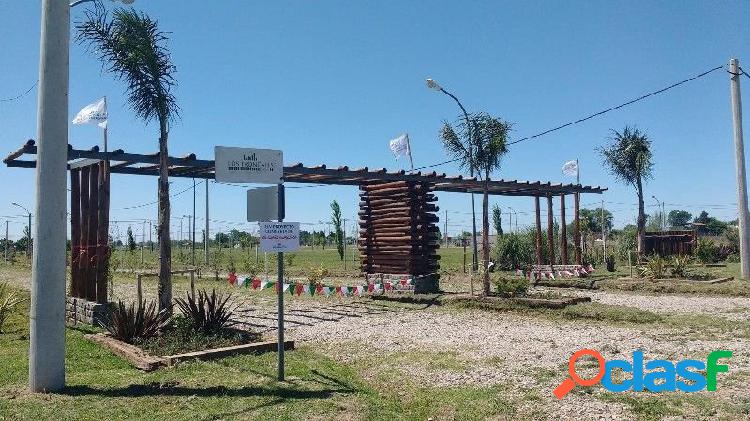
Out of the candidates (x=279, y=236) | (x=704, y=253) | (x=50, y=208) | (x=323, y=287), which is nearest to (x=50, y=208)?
(x=50, y=208)

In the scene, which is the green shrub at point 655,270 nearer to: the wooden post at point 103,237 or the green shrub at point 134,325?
the green shrub at point 134,325

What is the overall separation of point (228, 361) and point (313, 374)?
1.41m

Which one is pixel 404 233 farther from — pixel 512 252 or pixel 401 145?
pixel 512 252

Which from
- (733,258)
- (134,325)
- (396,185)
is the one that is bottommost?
(134,325)

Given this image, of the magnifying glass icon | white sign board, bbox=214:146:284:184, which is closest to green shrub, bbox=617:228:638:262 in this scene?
the magnifying glass icon

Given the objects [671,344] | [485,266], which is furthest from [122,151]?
[671,344]

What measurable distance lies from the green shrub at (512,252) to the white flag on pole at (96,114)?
832 inches

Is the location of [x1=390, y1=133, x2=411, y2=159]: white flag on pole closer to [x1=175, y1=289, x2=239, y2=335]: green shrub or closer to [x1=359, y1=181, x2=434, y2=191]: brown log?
[x1=359, y1=181, x2=434, y2=191]: brown log

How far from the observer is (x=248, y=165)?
754 cm

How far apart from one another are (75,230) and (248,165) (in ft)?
22.7

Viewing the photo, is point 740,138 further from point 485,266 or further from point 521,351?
point 521,351

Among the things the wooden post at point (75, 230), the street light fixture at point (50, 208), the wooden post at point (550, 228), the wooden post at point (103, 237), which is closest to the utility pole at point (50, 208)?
the street light fixture at point (50, 208)

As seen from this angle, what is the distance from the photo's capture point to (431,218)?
1911 cm

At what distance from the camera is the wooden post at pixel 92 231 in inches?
462
